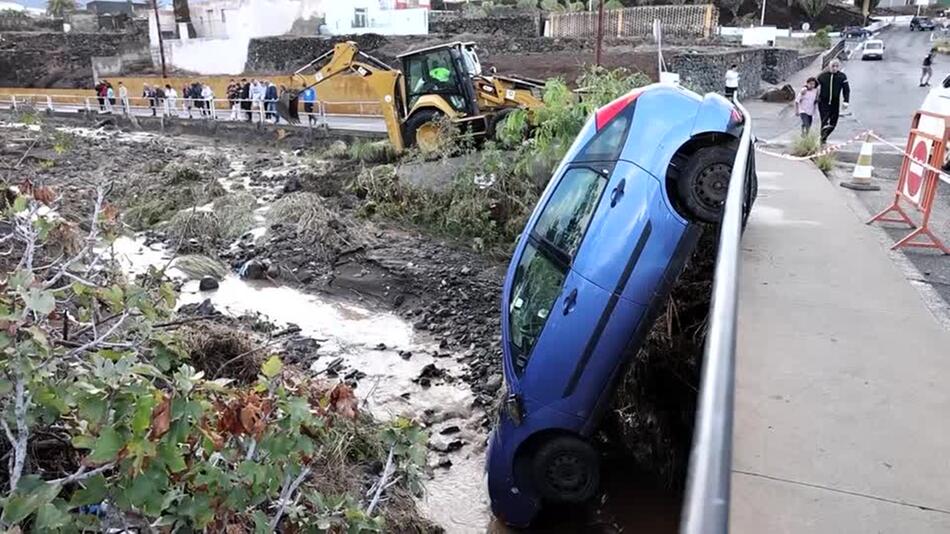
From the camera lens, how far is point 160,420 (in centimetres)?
225

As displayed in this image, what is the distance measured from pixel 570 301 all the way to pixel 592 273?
0.83 feet

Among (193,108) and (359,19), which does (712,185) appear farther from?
(359,19)

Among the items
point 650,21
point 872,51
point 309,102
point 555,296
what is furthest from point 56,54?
point 555,296

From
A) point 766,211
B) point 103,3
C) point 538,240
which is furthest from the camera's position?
point 103,3

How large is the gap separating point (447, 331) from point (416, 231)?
3.58 meters

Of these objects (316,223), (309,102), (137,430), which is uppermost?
(137,430)

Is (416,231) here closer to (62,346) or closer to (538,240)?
(538,240)

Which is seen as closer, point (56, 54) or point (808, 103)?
point (808, 103)

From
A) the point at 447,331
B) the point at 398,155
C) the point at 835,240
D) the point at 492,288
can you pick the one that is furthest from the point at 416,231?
the point at 835,240

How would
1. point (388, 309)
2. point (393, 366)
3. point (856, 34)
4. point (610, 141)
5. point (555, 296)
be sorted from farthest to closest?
point (856, 34) < point (388, 309) < point (393, 366) < point (610, 141) < point (555, 296)

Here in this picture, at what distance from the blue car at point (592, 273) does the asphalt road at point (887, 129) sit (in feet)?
6.54

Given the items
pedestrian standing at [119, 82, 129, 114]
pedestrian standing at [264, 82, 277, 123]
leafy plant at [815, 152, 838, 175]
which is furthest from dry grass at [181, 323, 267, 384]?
pedestrian standing at [119, 82, 129, 114]

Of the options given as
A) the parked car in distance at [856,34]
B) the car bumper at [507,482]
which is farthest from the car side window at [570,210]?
the parked car in distance at [856,34]

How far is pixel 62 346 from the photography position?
2895mm
